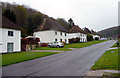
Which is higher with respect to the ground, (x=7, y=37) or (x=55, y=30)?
(x=55, y=30)

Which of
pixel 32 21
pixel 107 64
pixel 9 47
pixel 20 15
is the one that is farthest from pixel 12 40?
pixel 32 21

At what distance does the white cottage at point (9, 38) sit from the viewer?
20750mm

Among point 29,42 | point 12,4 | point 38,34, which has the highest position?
point 12,4

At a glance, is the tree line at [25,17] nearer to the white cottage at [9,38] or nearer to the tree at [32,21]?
the tree at [32,21]

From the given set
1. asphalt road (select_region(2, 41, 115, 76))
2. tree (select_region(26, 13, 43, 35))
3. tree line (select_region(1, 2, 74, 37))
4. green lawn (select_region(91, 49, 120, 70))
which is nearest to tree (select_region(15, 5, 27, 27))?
tree line (select_region(1, 2, 74, 37))

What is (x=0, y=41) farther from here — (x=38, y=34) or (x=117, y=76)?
(x=117, y=76)

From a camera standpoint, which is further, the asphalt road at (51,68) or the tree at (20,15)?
the tree at (20,15)

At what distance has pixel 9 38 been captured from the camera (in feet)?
72.4

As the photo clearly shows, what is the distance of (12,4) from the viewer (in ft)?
198

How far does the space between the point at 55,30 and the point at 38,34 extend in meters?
5.65

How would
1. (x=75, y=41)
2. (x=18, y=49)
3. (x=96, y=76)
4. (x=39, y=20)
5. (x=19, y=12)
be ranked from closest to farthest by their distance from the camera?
(x=96, y=76) < (x=18, y=49) < (x=75, y=41) < (x=19, y=12) < (x=39, y=20)

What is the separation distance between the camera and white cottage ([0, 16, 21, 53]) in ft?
68.1

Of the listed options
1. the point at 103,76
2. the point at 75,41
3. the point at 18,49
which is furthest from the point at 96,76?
the point at 75,41

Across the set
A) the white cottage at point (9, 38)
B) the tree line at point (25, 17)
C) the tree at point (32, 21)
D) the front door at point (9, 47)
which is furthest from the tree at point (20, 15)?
the front door at point (9, 47)
